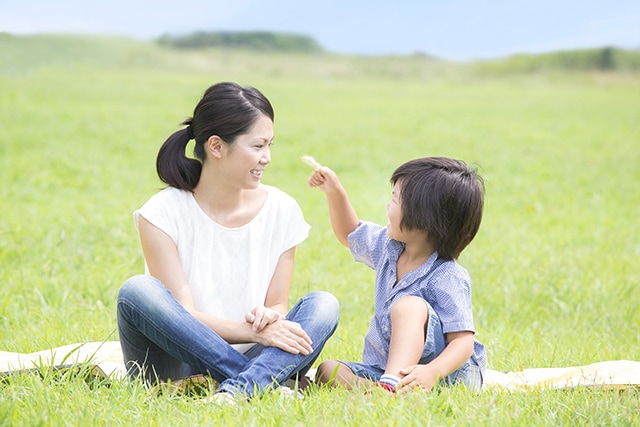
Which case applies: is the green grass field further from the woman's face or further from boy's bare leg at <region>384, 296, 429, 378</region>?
the woman's face

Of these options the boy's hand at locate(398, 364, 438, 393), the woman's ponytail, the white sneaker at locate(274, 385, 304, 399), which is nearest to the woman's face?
the woman's ponytail

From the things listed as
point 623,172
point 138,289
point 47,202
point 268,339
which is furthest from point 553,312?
point 623,172

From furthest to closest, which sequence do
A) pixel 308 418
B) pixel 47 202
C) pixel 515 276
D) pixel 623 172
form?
pixel 623 172 → pixel 47 202 → pixel 515 276 → pixel 308 418

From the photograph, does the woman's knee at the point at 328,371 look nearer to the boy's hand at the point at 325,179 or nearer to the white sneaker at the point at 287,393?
the white sneaker at the point at 287,393

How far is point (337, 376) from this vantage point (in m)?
3.14

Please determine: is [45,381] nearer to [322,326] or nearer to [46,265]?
[322,326]

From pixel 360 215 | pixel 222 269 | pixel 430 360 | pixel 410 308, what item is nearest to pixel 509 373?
pixel 430 360

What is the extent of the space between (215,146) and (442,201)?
94cm

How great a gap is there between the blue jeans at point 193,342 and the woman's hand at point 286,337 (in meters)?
0.03

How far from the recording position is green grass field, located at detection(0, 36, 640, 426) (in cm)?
276

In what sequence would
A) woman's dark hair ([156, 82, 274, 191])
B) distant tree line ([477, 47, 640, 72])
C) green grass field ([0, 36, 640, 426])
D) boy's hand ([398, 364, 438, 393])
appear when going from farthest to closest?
distant tree line ([477, 47, 640, 72]) → woman's dark hair ([156, 82, 274, 191]) → boy's hand ([398, 364, 438, 393]) → green grass field ([0, 36, 640, 426])

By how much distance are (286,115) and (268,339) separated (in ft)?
41.8

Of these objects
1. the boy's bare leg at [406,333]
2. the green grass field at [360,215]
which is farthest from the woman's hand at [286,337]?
the boy's bare leg at [406,333]

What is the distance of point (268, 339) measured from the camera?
3.09m
